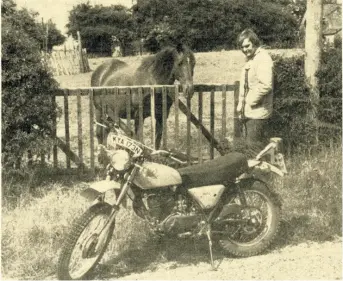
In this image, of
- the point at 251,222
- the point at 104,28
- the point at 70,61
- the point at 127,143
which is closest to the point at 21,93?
the point at 127,143

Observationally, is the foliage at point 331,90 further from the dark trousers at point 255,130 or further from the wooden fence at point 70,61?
the wooden fence at point 70,61

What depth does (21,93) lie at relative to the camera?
241 inches

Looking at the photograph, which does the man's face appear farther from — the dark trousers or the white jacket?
the dark trousers

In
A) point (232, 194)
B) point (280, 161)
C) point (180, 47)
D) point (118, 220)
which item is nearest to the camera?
point (232, 194)

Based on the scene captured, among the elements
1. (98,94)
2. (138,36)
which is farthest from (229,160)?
(138,36)

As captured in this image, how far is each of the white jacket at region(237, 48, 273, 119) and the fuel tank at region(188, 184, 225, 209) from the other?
168 centimetres

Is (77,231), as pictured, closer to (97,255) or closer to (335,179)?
(97,255)

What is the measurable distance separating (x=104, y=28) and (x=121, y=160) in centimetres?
3866

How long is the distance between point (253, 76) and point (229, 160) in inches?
67.5

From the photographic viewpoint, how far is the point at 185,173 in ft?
14.8

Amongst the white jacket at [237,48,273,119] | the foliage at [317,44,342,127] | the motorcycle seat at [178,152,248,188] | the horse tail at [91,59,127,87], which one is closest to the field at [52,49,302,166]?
the foliage at [317,44,342,127]

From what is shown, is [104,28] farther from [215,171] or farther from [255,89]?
[215,171]

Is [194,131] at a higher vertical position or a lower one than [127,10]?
lower

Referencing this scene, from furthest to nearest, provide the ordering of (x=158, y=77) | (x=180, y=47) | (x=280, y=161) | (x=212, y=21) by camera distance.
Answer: (x=212, y=21), (x=158, y=77), (x=180, y=47), (x=280, y=161)
